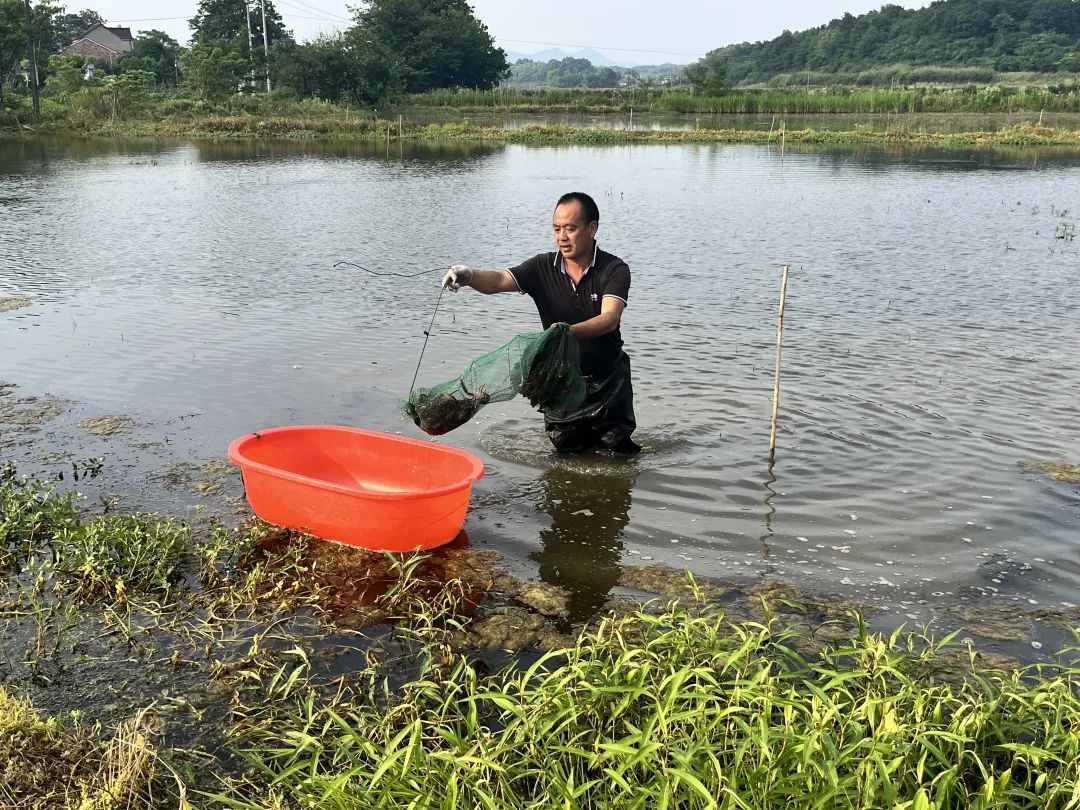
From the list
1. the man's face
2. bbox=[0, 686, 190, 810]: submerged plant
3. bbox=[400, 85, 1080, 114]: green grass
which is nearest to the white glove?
the man's face

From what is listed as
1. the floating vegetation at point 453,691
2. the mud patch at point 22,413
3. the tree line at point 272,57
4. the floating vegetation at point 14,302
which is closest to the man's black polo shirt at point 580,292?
the floating vegetation at point 453,691

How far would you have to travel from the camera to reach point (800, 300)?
424 inches

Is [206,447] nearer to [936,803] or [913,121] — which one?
[936,803]

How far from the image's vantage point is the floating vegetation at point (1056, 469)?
5.59 m

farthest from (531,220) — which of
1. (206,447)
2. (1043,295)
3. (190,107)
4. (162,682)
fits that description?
(190,107)

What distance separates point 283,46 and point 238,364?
54.4m

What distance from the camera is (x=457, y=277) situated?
16.6 ft

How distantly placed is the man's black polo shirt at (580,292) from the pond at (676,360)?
81 centimetres

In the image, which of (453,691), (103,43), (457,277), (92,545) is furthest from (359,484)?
(103,43)

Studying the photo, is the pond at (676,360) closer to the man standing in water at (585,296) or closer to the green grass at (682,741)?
the man standing in water at (585,296)

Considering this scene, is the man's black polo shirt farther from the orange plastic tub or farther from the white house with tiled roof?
the white house with tiled roof

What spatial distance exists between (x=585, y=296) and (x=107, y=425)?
3.64 m

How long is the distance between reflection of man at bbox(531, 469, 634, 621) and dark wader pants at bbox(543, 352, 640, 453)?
235 millimetres

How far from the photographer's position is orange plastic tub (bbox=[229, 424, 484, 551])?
14.3ft
